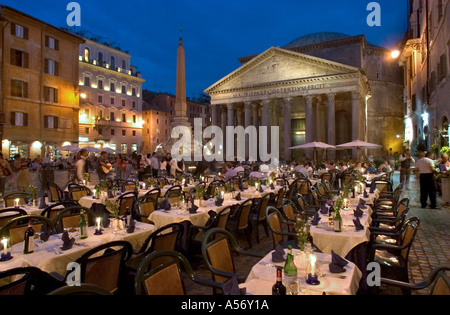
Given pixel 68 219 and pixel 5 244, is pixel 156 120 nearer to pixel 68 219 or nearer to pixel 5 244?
pixel 68 219

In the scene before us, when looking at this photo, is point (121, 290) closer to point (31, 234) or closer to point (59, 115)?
point (31, 234)

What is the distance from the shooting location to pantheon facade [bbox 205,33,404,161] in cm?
3186

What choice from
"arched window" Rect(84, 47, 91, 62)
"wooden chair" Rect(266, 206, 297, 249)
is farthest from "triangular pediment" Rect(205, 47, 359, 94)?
"wooden chair" Rect(266, 206, 297, 249)

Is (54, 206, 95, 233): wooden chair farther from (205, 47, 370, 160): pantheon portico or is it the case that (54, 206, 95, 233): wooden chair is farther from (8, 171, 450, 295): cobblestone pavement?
(205, 47, 370, 160): pantheon portico

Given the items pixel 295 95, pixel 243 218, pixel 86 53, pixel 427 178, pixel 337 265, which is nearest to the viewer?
pixel 337 265

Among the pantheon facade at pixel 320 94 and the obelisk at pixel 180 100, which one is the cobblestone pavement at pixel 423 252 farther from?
the pantheon facade at pixel 320 94

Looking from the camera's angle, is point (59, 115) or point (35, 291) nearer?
point (35, 291)

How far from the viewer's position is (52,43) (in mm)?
30656

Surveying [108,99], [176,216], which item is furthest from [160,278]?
[108,99]

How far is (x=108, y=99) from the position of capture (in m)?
49.1

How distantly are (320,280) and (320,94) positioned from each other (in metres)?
32.2

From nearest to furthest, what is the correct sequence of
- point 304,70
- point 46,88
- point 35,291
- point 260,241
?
1. point 35,291
2. point 260,241
3. point 46,88
4. point 304,70
